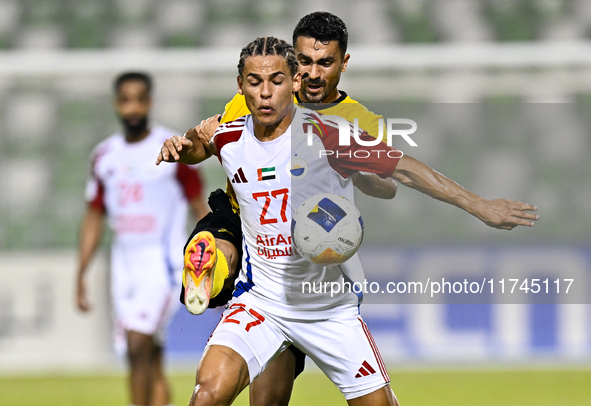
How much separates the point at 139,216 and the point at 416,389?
3.01 meters

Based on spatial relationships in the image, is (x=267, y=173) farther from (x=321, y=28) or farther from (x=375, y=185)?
(x=321, y=28)

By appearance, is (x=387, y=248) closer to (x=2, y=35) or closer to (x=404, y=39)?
(x=404, y=39)

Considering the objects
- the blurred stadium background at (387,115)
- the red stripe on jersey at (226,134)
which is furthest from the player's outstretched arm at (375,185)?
the blurred stadium background at (387,115)

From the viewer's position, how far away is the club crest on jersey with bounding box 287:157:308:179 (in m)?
3.20

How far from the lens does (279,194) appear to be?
3217mm

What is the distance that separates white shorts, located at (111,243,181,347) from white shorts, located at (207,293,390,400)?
2.57 metres

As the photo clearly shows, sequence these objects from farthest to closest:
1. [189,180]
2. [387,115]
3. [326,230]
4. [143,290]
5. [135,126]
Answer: [387,115] < [135,126] < [189,180] < [143,290] < [326,230]

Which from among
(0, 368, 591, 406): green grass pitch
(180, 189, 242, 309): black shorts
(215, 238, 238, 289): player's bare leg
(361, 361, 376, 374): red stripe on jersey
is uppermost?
(180, 189, 242, 309): black shorts

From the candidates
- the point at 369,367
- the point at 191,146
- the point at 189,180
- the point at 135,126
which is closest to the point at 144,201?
the point at 189,180

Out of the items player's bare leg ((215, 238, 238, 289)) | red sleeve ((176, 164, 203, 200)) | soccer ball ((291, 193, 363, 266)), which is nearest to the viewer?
soccer ball ((291, 193, 363, 266))

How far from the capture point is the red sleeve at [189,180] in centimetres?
600

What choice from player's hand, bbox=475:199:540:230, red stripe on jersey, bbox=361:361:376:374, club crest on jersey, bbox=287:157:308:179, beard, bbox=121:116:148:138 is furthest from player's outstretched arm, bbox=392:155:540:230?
beard, bbox=121:116:148:138

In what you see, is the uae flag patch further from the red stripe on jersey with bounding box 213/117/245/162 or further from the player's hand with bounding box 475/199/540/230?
the player's hand with bounding box 475/199/540/230

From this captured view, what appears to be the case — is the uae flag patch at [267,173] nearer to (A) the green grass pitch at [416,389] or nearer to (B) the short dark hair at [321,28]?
(B) the short dark hair at [321,28]
